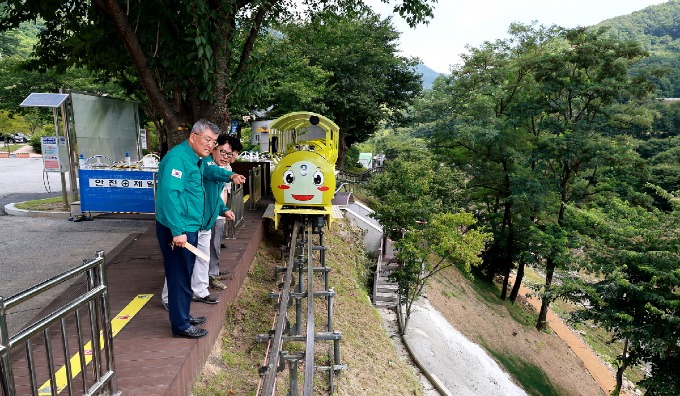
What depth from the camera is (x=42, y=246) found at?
8.23m

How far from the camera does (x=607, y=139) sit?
59.9 ft

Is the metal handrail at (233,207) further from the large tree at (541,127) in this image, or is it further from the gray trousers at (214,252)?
the large tree at (541,127)

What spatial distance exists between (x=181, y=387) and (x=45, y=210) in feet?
31.6

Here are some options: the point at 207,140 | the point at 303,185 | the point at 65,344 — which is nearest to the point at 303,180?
the point at 303,185

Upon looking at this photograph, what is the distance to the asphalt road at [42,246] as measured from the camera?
595cm

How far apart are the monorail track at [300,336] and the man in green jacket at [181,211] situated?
0.91m

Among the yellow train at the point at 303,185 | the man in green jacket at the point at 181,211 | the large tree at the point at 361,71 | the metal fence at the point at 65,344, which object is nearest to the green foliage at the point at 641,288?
the yellow train at the point at 303,185

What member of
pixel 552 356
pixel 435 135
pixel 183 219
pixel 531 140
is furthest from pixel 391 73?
pixel 183 219

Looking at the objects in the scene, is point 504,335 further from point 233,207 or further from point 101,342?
point 101,342

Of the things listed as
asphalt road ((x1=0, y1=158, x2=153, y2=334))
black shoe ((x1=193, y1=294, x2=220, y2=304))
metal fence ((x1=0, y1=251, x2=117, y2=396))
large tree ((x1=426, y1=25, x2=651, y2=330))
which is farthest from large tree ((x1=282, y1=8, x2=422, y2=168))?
metal fence ((x1=0, y1=251, x2=117, y2=396))

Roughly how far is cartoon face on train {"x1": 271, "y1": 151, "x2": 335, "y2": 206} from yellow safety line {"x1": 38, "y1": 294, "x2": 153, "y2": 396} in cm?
344

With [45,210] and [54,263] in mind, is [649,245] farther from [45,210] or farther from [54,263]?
[45,210]

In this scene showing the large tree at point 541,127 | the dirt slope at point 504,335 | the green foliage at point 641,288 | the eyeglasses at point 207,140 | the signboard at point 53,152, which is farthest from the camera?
the dirt slope at point 504,335

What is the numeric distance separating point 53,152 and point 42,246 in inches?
119
